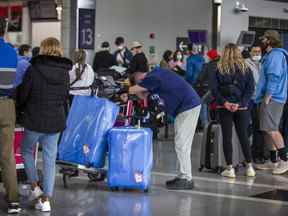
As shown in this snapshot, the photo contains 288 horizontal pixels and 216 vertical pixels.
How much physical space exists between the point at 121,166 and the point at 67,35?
407 inches

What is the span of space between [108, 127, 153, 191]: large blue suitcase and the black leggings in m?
1.54

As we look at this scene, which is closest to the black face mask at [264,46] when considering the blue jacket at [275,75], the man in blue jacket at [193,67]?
the blue jacket at [275,75]

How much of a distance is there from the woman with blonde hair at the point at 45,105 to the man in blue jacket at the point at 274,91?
3.25 metres

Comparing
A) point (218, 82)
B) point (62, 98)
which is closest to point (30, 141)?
point (62, 98)

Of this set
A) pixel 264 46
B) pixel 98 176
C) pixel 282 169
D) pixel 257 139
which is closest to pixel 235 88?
pixel 264 46

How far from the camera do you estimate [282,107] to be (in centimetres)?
890

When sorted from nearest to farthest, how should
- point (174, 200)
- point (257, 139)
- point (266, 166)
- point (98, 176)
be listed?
1. point (174, 200)
2. point (98, 176)
3. point (266, 166)
4. point (257, 139)

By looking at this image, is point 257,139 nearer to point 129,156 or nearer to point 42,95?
point 129,156

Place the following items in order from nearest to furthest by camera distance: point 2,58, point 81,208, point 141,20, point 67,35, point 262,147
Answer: point 2,58 → point 81,208 → point 262,147 → point 67,35 → point 141,20

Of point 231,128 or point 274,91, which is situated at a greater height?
point 274,91

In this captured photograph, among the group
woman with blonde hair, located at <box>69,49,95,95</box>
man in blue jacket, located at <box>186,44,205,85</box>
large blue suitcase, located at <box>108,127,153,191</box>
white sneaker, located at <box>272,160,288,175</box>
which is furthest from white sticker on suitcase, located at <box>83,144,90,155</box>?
man in blue jacket, located at <box>186,44,205,85</box>

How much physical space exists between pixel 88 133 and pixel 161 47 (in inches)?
462

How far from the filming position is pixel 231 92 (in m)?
8.45

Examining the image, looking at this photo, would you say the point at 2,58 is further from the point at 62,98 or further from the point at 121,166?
the point at 121,166
